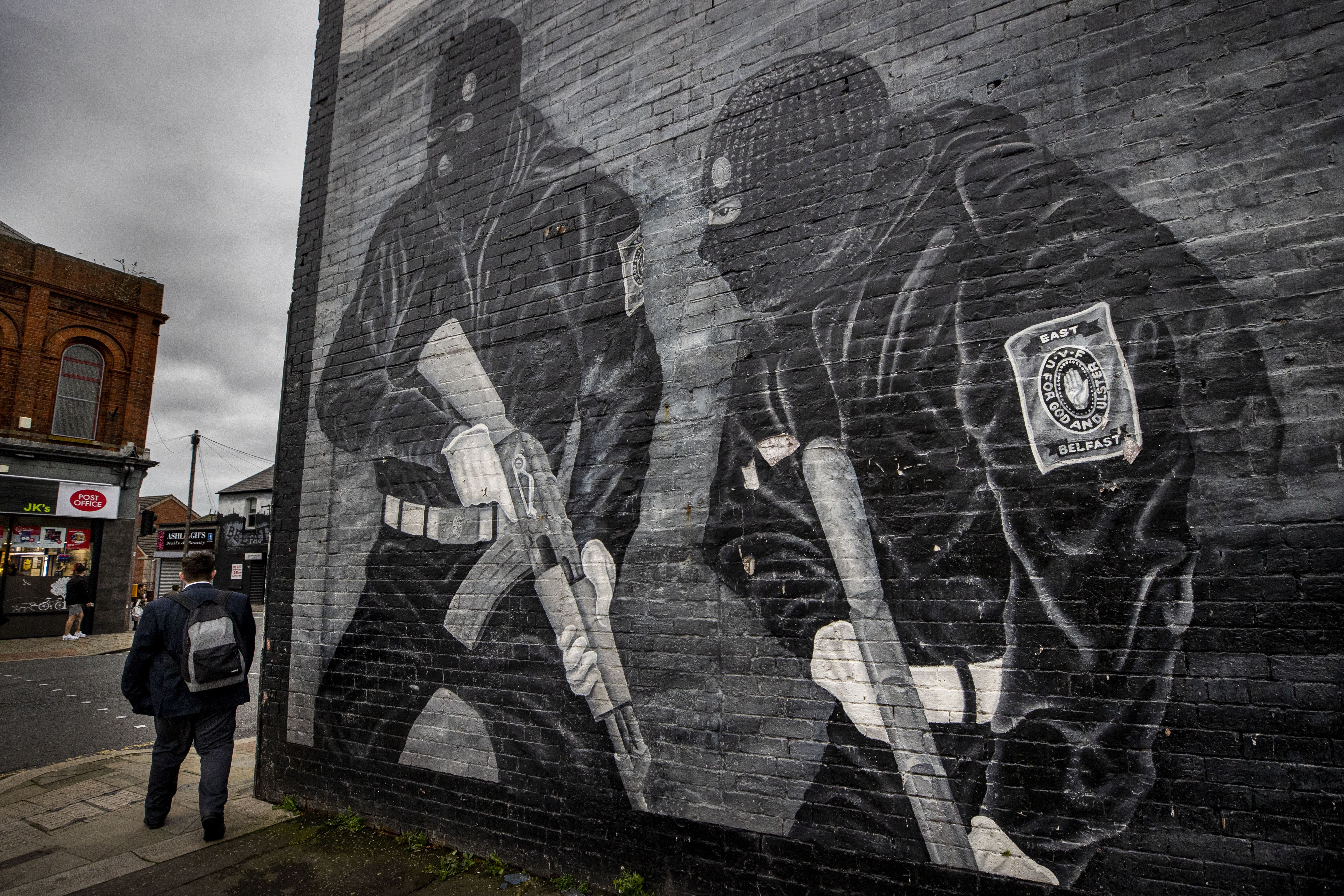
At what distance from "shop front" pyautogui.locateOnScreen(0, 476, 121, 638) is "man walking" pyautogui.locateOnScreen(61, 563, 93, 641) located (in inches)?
13.0

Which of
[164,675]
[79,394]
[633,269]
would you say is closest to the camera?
[633,269]

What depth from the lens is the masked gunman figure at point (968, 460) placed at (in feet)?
8.05

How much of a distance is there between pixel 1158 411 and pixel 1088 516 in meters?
0.47

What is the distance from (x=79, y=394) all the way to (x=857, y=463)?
70.8 ft

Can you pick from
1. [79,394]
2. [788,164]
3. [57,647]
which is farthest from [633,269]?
[79,394]

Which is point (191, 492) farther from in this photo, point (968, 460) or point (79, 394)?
point (968, 460)

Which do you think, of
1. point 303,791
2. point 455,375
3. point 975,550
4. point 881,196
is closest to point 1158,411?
point 975,550

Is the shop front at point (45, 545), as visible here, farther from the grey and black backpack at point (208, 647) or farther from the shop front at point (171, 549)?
the grey and black backpack at point (208, 647)

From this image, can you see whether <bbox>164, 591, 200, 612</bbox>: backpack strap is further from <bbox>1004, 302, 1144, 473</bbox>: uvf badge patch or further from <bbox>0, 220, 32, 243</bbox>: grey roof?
<bbox>0, 220, 32, 243</bbox>: grey roof

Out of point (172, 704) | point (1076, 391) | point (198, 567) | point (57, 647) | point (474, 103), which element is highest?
point (474, 103)

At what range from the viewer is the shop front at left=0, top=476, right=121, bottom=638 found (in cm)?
1491

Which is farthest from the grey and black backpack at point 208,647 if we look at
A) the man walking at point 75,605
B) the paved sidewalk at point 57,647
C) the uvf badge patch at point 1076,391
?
the man walking at point 75,605

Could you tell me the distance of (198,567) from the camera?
4.55 m

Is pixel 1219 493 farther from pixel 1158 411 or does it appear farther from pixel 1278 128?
pixel 1278 128
